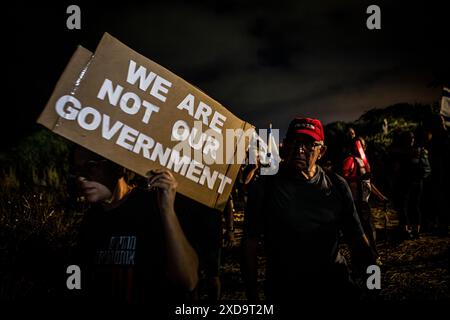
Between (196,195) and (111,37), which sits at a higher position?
(111,37)

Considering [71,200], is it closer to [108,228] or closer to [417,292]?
[108,228]

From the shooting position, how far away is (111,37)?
1950 millimetres

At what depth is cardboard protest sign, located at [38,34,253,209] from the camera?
1868mm

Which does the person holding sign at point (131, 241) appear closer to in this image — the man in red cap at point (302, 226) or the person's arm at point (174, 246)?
the person's arm at point (174, 246)

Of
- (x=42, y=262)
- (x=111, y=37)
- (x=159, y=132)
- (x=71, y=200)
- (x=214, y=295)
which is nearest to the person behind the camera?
(x=111, y=37)

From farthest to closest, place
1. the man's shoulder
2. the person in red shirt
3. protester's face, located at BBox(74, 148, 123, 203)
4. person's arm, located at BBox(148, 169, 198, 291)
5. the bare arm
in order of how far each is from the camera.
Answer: the person in red shirt
the man's shoulder
the bare arm
protester's face, located at BBox(74, 148, 123, 203)
person's arm, located at BBox(148, 169, 198, 291)

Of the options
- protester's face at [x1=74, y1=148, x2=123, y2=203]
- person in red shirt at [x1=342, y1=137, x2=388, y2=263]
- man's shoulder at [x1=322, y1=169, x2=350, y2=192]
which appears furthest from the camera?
person in red shirt at [x1=342, y1=137, x2=388, y2=263]

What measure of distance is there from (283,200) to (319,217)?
268mm

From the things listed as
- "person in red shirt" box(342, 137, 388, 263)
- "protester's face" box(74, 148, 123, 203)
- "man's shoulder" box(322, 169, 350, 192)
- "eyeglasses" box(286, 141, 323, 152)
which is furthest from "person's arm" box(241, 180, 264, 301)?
"person in red shirt" box(342, 137, 388, 263)

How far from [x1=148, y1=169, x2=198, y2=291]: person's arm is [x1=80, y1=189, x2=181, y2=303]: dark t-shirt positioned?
110 millimetres

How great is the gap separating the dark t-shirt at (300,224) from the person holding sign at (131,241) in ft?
1.91

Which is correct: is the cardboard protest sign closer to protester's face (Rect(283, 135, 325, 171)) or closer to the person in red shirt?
protester's face (Rect(283, 135, 325, 171))
